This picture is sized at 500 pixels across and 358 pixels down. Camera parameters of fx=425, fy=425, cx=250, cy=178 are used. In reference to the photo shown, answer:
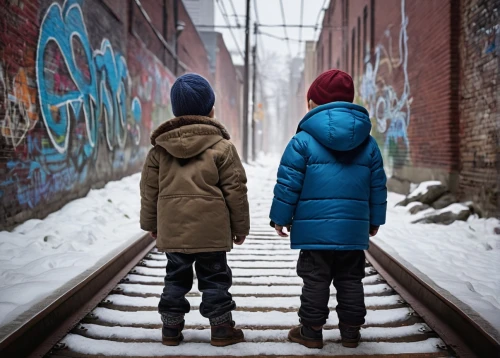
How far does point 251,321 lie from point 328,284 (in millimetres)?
709

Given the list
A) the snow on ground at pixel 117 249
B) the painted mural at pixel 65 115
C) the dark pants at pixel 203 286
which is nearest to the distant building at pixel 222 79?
the painted mural at pixel 65 115

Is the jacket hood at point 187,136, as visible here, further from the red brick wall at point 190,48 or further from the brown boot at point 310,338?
the red brick wall at point 190,48

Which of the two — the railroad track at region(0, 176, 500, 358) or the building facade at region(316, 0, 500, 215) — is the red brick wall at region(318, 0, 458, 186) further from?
the railroad track at region(0, 176, 500, 358)

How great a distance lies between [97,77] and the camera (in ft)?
25.5

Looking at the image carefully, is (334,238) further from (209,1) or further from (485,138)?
(209,1)

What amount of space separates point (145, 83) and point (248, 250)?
7.90 meters

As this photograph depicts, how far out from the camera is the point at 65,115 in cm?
633

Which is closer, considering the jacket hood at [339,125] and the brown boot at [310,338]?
the jacket hood at [339,125]

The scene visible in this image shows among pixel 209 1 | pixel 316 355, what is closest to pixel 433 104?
pixel 316 355

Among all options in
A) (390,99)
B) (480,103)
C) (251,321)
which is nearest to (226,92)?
(390,99)

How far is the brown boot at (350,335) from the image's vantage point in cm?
243

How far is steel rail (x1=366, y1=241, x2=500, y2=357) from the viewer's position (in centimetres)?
221

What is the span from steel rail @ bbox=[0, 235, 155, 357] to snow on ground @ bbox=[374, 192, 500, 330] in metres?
2.47

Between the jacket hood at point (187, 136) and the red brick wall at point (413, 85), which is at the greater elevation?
the red brick wall at point (413, 85)
